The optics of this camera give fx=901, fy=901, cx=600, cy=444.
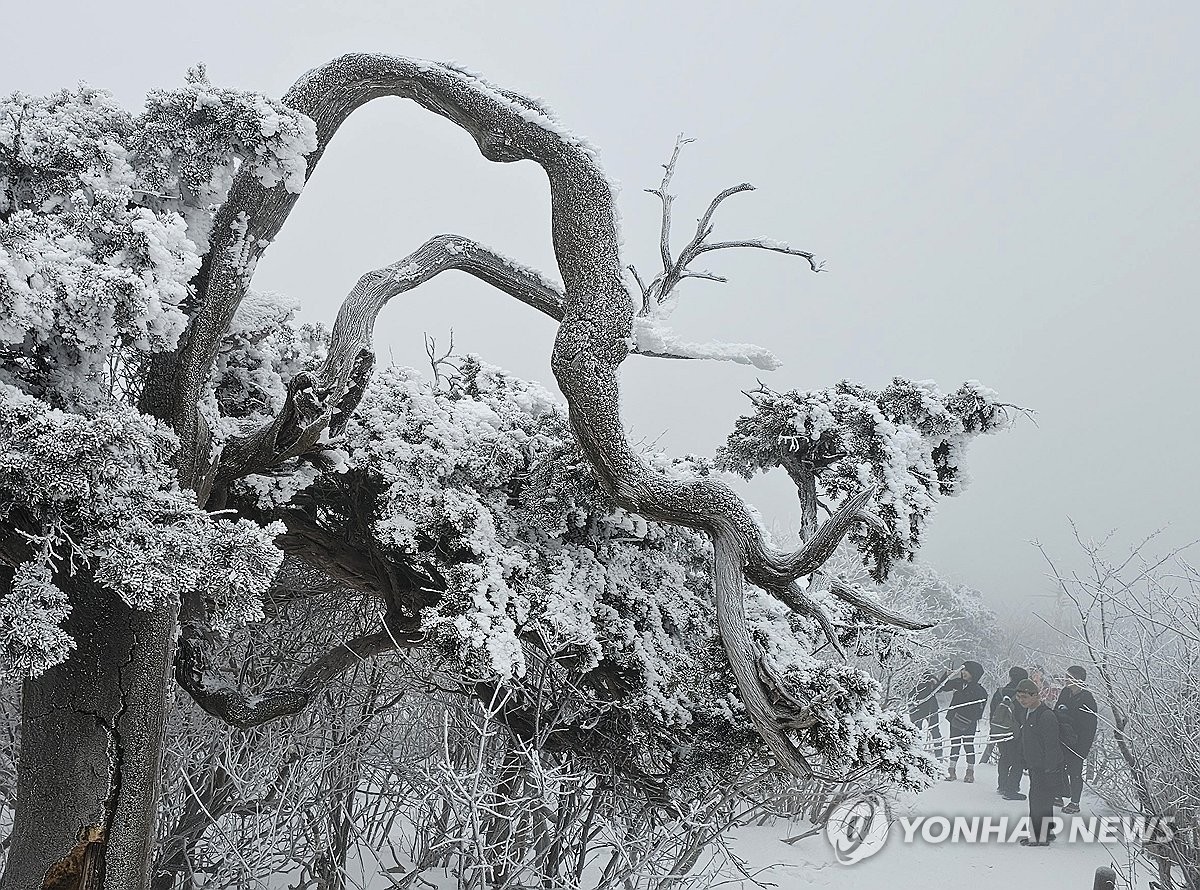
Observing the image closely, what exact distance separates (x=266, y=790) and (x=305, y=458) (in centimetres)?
450

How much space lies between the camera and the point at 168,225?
3549 mm

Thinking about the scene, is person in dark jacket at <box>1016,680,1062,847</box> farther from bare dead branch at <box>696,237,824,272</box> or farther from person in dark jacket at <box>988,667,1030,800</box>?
bare dead branch at <box>696,237,824,272</box>

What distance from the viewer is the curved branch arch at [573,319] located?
4.34 m

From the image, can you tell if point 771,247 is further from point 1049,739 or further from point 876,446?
point 1049,739

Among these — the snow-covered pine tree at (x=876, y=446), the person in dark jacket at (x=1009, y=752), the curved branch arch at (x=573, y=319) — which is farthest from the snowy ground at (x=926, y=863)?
the curved branch arch at (x=573, y=319)

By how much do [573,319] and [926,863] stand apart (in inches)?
320

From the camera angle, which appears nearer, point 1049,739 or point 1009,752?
point 1049,739

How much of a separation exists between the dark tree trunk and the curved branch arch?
2.63 ft

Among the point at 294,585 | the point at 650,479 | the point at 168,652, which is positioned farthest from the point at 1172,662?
the point at 168,652

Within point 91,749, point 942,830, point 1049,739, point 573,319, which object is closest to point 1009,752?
point 942,830

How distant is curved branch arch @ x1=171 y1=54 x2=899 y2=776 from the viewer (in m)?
4.34

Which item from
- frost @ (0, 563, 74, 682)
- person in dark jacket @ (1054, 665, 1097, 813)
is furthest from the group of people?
frost @ (0, 563, 74, 682)

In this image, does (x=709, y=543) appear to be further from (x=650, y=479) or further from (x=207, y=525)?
(x=207, y=525)

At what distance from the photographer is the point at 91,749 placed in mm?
4242
